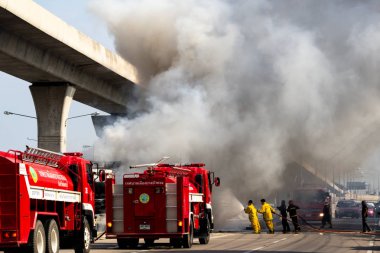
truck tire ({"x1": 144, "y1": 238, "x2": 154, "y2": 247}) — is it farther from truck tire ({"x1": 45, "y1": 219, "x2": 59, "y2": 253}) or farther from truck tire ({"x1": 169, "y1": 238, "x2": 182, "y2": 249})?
truck tire ({"x1": 45, "y1": 219, "x2": 59, "y2": 253})

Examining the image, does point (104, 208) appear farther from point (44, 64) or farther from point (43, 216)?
point (44, 64)

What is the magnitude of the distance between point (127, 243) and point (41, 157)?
8700mm

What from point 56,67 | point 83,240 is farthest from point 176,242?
point 56,67

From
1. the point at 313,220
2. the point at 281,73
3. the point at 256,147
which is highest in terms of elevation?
the point at 281,73

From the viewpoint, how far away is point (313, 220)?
55844 millimetres

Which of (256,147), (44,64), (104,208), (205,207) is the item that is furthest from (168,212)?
(256,147)

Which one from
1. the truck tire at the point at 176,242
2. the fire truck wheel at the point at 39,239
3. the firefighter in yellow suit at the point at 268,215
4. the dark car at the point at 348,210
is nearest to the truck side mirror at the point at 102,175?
the truck tire at the point at 176,242

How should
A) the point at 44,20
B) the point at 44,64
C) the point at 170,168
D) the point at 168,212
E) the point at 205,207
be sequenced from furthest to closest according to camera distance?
the point at 44,64
the point at 44,20
the point at 205,207
the point at 170,168
the point at 168,212

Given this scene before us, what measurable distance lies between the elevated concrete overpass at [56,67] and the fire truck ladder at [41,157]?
13.0 meters

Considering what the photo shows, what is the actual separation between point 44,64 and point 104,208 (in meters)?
16.9

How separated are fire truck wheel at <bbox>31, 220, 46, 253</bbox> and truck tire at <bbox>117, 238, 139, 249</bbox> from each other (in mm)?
8347

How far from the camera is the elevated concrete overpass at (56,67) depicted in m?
38.5

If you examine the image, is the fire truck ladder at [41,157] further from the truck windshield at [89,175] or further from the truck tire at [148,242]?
the truck tire at [148,242]

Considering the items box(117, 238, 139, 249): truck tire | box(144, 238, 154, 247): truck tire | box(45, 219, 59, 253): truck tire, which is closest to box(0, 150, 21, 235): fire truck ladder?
box(45, 219, 59, 253): truck tire
